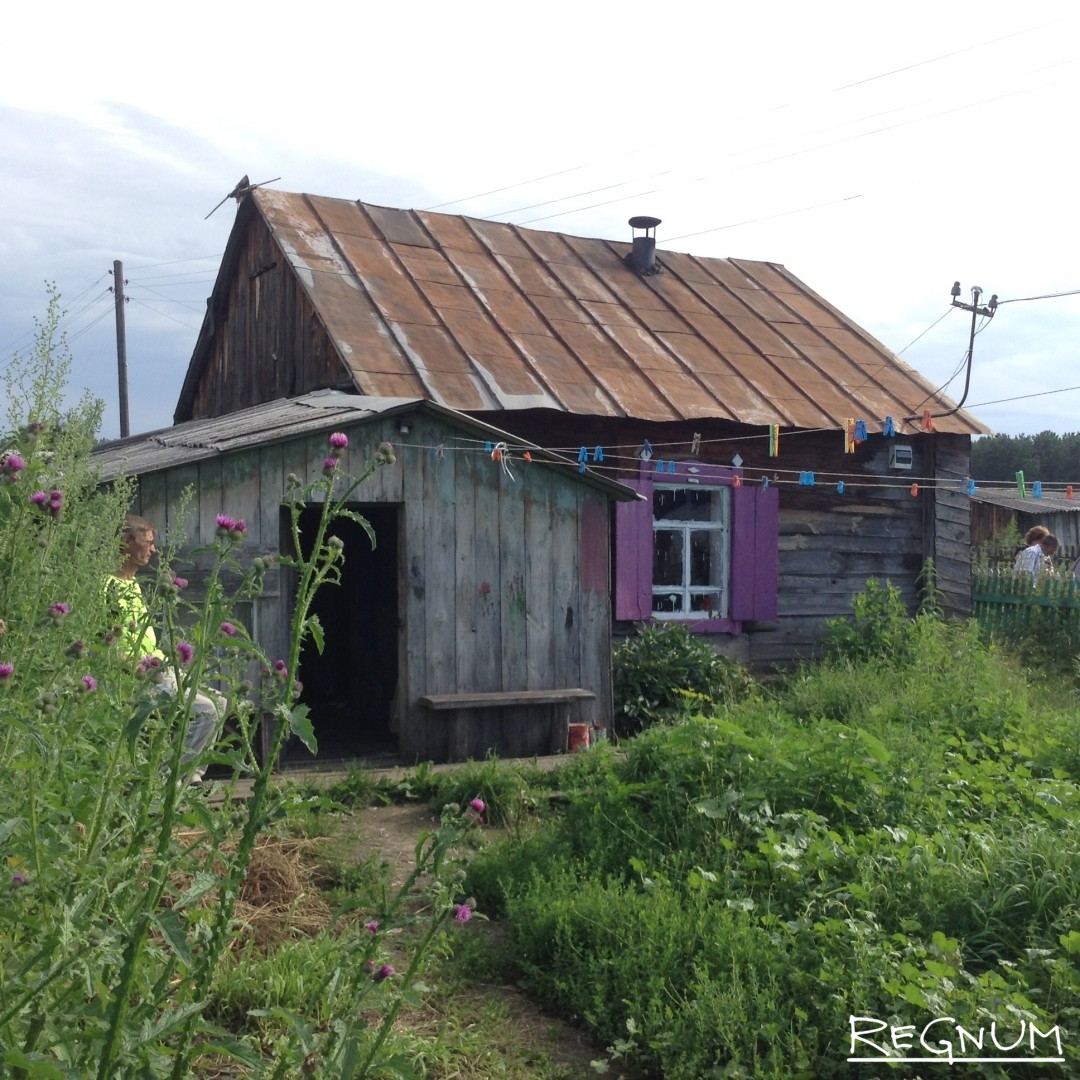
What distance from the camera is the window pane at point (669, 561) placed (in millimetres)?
11375

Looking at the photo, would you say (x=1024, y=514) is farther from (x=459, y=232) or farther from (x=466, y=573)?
(x=466, y=573)

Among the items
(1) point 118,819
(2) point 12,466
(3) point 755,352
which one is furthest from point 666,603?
(2) point 12,466

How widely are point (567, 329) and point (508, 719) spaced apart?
16.3 ft

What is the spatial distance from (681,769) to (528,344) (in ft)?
21.8

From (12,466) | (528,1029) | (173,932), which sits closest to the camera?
(173,932)

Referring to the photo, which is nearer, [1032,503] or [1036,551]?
[1036,551]

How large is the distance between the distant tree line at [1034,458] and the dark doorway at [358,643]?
154 ft

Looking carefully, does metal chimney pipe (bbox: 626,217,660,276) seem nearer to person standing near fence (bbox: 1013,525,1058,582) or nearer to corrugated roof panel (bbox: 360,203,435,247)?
corrugated roof panel (bbox: 360,203,435,247)

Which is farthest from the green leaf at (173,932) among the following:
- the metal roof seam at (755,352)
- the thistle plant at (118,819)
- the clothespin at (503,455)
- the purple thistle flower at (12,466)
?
the metal roof seam at (755,352)

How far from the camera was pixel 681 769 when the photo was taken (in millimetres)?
→ 5230

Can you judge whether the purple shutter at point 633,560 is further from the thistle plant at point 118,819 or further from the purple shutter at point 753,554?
the thistle plant at point 118,819

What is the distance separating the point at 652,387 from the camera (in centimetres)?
1107

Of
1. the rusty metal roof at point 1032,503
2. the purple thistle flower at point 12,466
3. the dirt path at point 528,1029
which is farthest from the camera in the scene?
the rusty metal roof at point 1032,503

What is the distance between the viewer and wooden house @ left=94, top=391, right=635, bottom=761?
742 cm
